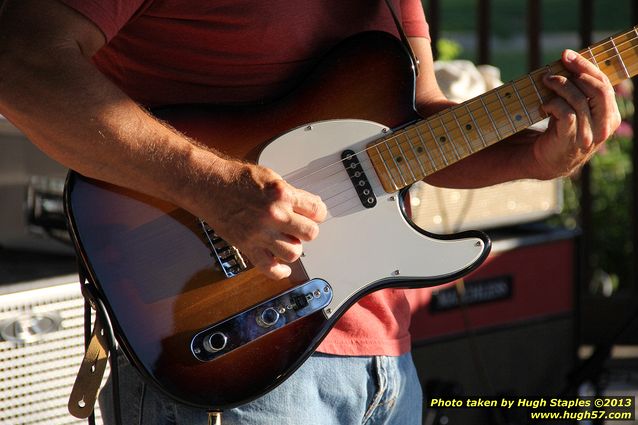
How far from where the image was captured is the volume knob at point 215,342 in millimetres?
1271

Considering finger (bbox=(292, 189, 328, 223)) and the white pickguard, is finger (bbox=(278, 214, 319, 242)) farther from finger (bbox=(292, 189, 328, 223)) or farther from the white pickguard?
the white pickguard

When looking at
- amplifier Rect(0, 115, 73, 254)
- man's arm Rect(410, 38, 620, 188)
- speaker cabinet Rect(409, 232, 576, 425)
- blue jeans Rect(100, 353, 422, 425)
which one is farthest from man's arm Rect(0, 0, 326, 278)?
speaker cabinet Rect(409, 232, 576, 425)

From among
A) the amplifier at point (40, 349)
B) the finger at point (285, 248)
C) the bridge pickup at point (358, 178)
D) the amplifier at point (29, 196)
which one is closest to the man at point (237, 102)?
the finger at point (285, 248)

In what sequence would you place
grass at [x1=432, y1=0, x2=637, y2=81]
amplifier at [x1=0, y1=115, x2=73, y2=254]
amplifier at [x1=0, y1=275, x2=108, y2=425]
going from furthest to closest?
grass at [x1=432, y1=0, x2=637, y2=81] → amplifier at [x1=0, y1=115, x2=73, y2=254] → amplifier at [x1=0, y1=275, x2=108, y2=425]

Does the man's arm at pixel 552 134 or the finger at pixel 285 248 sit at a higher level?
the man's arm at pixel 552 134

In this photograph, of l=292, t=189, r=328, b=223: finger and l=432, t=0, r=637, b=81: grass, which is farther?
l=432, t=0, r=637, b=81: grass

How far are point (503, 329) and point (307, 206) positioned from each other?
1.67 metres

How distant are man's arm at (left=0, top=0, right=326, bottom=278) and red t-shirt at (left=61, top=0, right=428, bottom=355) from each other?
7 cm

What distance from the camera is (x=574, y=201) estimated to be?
4203 mm

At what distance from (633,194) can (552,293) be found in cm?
142

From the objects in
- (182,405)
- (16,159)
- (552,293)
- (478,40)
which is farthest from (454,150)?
(478,40)

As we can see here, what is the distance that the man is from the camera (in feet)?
3.72

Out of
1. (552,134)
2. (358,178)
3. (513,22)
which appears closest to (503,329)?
(552,134)

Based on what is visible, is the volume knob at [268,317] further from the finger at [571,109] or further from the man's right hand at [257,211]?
the finger at [571,109]
